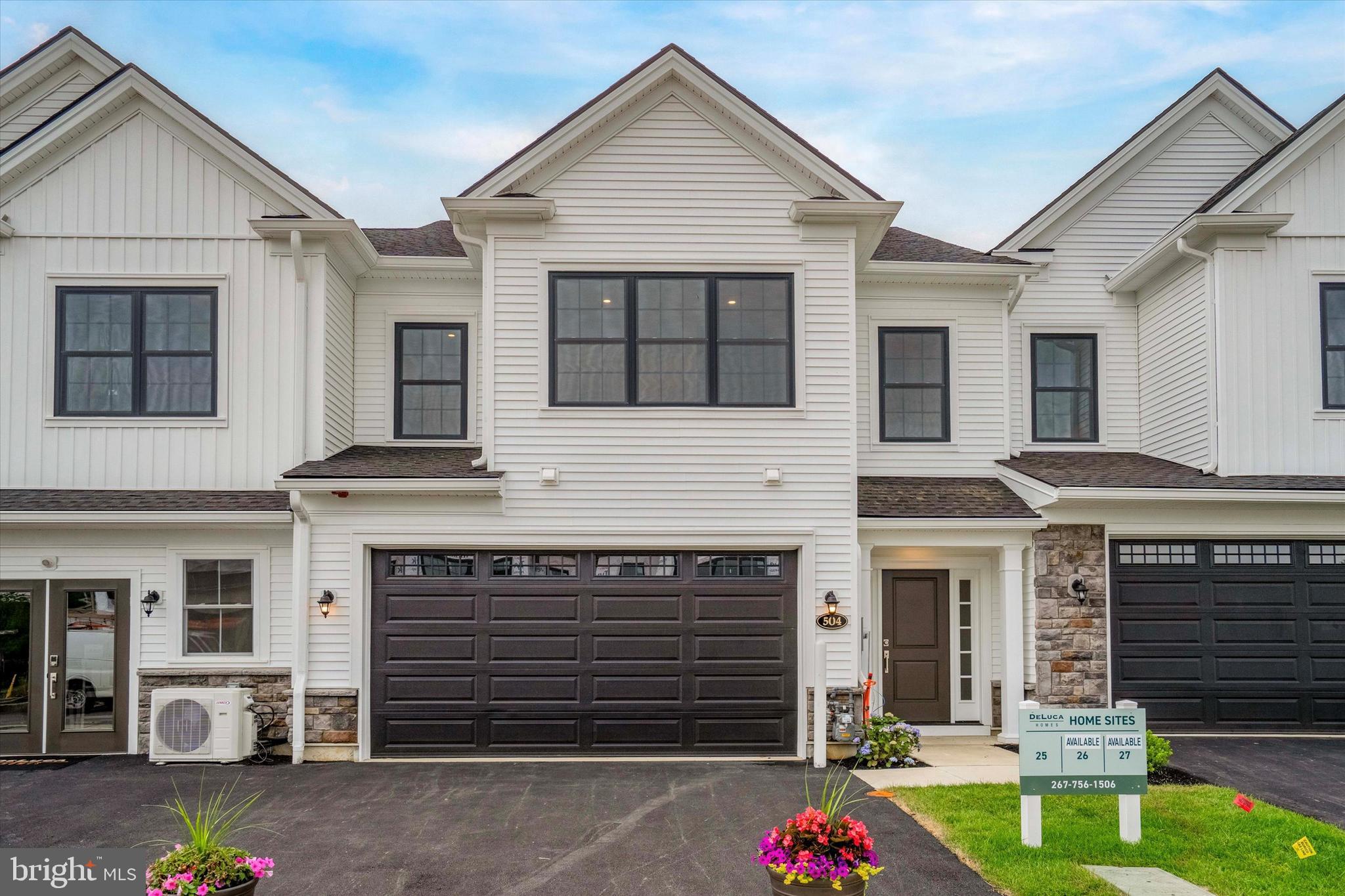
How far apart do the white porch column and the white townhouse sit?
48mm

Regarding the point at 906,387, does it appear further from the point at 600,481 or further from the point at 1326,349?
the point at 1326,349

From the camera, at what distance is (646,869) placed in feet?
20.6

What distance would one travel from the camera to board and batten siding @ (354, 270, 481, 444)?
1185 cm

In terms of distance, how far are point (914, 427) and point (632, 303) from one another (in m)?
4.07

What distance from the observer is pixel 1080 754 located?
6531 millimetres

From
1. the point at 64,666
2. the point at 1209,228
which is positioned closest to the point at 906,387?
the point at 1209,228

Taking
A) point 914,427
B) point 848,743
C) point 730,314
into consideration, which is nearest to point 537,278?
point 730,314

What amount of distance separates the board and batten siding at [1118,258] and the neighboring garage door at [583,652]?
460 centimetres

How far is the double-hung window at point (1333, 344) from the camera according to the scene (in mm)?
11039

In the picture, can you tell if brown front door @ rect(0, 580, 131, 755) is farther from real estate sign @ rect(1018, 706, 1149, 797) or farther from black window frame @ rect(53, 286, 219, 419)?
real estate sign @ rect(1018, 706, 1149, 797)

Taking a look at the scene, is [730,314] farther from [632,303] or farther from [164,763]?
[164,763]

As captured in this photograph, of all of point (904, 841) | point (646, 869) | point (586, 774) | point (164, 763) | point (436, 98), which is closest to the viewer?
point (646, 869)

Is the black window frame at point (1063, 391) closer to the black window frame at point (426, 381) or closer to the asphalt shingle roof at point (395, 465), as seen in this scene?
the asphalt shingle roof at point (395, 465)

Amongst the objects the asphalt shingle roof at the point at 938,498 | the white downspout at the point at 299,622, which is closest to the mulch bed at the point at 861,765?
the asphalt shingle roof at the point at 938,498
